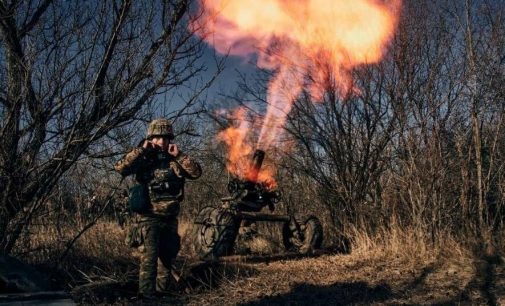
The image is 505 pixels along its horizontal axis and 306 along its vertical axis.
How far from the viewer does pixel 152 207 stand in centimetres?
662

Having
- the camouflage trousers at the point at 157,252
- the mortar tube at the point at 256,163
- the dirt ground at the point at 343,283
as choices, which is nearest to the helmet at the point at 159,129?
the camouflage trousers at the point at 157,252

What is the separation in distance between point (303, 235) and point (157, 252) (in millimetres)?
5025

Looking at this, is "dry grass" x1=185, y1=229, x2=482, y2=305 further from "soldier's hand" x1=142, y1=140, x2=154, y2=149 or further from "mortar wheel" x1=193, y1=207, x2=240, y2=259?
"soldier's hand" x1=142, y1=140, x2=154, y2=149

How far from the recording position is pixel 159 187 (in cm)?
669

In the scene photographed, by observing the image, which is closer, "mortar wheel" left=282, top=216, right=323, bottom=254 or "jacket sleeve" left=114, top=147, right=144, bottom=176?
"jacket sleeve" left=114, top=147, right=144, bottom=176

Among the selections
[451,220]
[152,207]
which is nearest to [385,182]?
[451,220]

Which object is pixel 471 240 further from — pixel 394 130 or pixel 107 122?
pixel 107 122

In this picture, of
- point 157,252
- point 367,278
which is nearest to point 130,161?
point 157,252

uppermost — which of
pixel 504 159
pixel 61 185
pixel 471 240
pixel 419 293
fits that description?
pixel 504 159

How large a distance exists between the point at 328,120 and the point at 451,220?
364 cm

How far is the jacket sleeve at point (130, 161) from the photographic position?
6523mm

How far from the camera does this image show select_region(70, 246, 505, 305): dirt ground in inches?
248

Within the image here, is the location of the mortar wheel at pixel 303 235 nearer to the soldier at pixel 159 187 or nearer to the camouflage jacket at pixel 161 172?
the soldier at pixel 159 187

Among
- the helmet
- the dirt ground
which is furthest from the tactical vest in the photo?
the dirt ground
